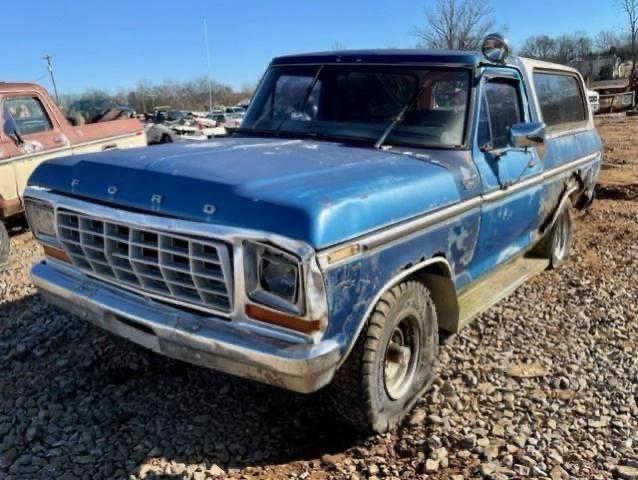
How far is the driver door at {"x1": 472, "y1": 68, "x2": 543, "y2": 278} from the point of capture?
13.1 ft

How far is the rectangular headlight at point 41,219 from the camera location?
3.49 metres

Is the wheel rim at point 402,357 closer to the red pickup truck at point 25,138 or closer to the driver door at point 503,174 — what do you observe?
the driver door at point 503,174

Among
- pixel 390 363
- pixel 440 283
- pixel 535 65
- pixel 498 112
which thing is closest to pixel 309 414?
pixel 390 363

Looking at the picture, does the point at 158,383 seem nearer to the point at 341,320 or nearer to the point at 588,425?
the point at 341,320

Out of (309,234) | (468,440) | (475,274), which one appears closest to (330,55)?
(475,274)

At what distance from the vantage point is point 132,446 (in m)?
3.16

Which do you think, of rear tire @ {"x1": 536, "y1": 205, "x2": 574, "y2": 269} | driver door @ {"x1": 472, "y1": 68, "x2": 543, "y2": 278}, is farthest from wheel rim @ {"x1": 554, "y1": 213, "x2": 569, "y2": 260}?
driver door @ {"x1": 472, "y1": 68, "x2": 543, "y2": 278}

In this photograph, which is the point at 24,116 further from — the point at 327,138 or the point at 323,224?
the point at 323,224

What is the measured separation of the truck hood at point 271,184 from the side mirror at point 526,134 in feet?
2.39

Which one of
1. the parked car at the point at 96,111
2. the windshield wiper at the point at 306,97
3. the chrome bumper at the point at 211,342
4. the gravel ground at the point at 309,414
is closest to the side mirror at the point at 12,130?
the parked car at the point at 96,111

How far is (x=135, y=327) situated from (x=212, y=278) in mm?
574

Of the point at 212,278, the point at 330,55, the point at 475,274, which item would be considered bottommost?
the point at 475,274

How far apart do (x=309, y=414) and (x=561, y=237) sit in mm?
3713

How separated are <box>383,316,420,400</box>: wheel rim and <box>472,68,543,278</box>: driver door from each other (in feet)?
2.66
